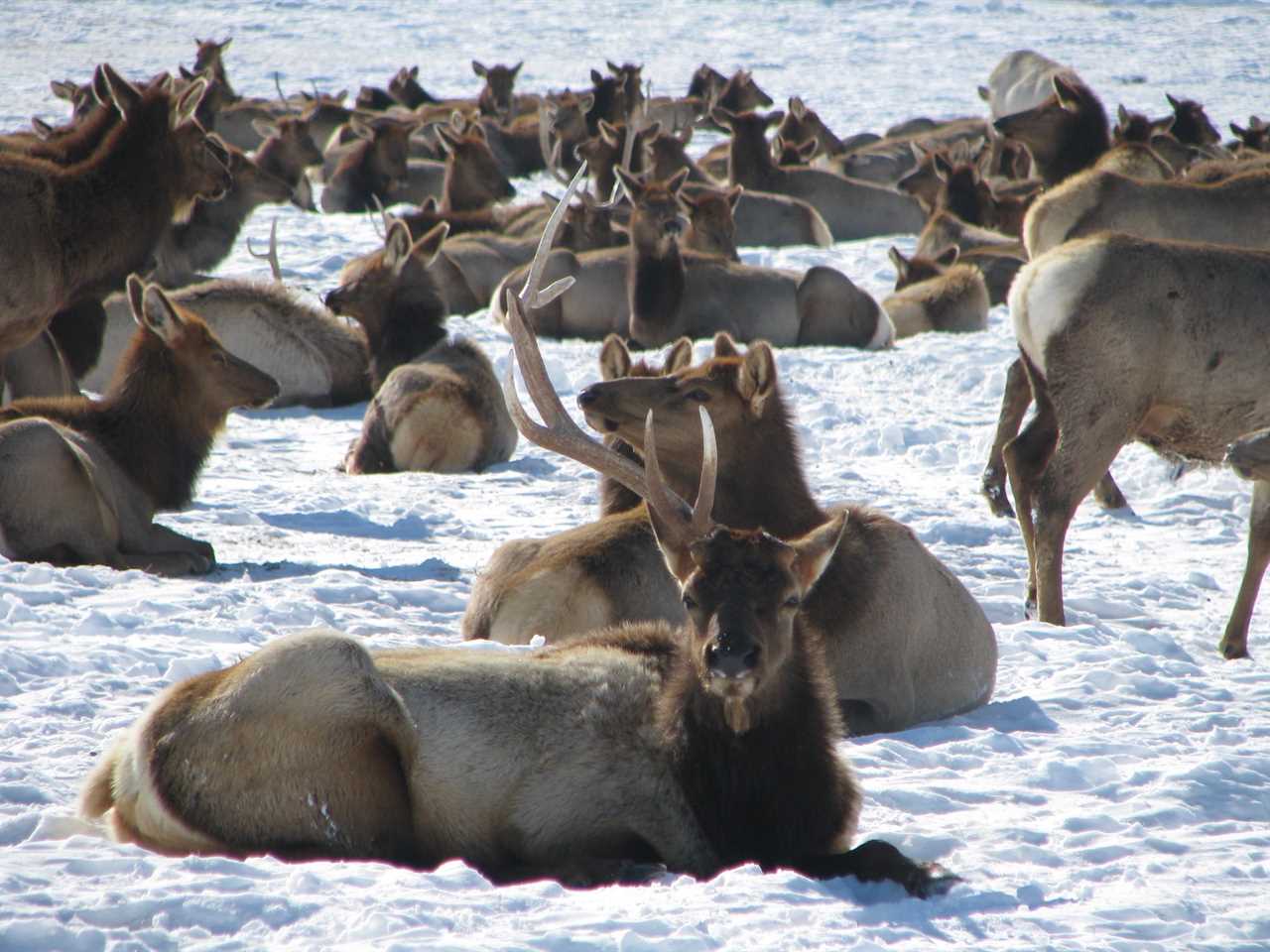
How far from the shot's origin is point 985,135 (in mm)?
26297

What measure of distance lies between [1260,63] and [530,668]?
130 feet

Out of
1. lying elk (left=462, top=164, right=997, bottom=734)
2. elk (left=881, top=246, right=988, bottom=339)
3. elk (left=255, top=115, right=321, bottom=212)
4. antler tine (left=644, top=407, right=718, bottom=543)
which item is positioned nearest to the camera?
antler tine (left=644, top=407, right=718, bottom=543)

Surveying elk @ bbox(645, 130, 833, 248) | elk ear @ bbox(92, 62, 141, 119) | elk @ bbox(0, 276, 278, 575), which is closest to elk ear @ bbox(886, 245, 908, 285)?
elk @ bbox(645, 130, 833, 248)

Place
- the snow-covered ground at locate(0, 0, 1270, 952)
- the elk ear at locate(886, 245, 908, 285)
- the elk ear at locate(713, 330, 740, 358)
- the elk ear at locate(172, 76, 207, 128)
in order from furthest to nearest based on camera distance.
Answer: the elk ear at locate(886, 245, 908, 285) → the elk ear at locate(172, 76, 207, 128) → the elk ear at locate(713, 330, 740, 358) → the snow-covered ground at locate(0, 0, 1270, 952)

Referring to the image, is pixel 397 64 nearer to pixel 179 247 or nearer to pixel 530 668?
pixel 179 247

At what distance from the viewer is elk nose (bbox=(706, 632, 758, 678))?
4004 mm

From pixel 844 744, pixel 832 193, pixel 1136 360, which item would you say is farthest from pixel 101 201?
pixel 832 193

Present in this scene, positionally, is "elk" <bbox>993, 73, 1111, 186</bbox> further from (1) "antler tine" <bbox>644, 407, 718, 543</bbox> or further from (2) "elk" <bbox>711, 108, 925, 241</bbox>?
(2) "elk" <bbox>711, 108, 925, 241</bbox>

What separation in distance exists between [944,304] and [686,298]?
7.77 ft

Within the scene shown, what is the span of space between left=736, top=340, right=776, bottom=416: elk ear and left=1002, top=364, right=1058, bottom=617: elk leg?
2.07m

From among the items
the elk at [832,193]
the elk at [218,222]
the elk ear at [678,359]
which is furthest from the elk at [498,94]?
the elk ear at [678,359]

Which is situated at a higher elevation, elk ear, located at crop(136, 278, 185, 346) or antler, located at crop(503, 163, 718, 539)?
antler, located at crop(503, 163, 718, 539)

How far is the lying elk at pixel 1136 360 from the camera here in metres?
7.57

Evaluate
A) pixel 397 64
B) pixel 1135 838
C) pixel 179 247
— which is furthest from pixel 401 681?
pixel 397 64
